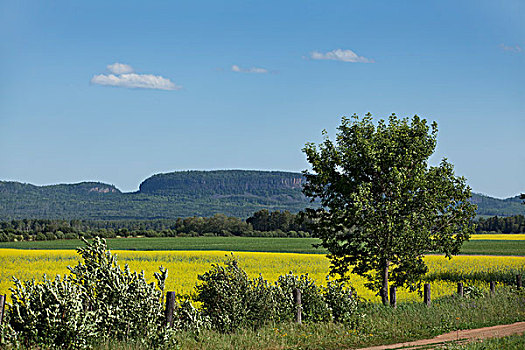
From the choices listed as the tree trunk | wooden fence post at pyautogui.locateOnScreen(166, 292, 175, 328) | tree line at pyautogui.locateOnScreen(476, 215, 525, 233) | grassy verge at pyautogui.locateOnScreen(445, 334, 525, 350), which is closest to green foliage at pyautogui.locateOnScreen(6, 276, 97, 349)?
wooden fence post at pyautogui.locateOnScreen(166, 292, 175, 328)

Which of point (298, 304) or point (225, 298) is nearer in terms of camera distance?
point (225, 298)

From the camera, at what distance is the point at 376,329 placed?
17516 mm

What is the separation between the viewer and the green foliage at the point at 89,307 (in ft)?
43.2

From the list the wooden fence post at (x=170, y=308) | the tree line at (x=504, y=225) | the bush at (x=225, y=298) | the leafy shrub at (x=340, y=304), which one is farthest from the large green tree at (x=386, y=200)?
the tree line at (x=504, y=225)

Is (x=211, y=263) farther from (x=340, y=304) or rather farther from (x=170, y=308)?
(x=170, y=308)

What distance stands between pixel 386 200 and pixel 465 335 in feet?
18.8

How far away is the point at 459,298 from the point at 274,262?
77.1 feet

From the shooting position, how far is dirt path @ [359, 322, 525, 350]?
15688 mm

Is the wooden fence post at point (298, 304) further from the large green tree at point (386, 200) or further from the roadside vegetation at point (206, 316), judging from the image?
the large green tree at point (386, 200)

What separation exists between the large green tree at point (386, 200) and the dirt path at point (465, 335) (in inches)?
151

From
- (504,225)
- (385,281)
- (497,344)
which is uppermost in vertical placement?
(504,225)

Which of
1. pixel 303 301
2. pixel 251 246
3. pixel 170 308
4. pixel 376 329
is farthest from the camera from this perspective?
pixel 251 246

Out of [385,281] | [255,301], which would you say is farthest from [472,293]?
[255,301]

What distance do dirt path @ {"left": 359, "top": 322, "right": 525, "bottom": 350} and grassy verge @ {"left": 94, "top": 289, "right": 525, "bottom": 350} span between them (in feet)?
1.24
